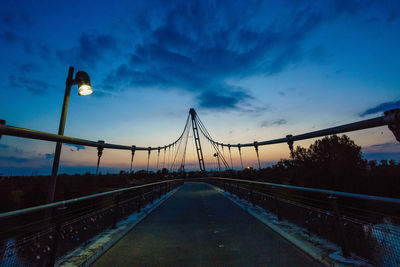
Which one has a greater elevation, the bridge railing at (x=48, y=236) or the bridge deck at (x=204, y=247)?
the bridge railing at (x=48, y=236)

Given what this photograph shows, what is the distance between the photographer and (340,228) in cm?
294

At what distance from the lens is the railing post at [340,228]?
2.81m

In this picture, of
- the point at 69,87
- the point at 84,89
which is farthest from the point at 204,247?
the point at 69,87

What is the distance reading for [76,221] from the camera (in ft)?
11.1

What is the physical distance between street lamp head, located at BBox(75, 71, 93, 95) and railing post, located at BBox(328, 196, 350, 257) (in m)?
4.98

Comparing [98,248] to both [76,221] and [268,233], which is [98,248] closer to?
[76,221]

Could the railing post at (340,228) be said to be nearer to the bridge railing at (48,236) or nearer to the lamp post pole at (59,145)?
the bridge railing at (48,236)

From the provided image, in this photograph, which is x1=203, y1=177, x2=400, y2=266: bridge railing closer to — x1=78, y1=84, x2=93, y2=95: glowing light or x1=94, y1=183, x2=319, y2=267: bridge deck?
x1=94, y1=183, x2=319, y2=267: bridge deck

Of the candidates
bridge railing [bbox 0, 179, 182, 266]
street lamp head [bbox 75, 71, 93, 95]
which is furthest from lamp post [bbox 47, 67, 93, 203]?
bridge railing [bbox 0, 179, 182, 266]

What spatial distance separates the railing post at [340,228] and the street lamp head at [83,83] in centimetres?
498

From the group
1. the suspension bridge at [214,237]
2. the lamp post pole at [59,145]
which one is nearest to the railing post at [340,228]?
the suspension bridge at [214,237]

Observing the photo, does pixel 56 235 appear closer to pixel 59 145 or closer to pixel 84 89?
pixel 59 145

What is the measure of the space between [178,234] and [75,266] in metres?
2.16

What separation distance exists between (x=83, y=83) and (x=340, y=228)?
5320 mm
